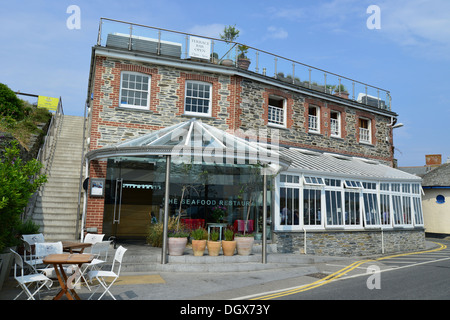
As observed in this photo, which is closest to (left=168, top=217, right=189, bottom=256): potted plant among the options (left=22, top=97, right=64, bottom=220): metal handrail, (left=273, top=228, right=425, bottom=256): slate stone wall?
(left=273, top=228, right=425, bottom=256): slate stone wall

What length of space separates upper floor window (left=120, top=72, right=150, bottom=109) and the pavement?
524cm

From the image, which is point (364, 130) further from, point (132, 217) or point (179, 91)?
point (132, 217)

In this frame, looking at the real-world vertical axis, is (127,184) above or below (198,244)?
above

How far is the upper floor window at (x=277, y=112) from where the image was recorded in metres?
15.7

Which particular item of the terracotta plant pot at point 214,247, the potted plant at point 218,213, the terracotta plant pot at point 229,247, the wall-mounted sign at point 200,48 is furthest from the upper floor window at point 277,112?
the terracotta plant pot at point 214,247

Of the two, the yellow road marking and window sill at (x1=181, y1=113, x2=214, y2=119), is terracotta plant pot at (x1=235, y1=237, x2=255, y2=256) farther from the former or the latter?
window sill at (x1=181, y1=113, x2=214, y2=119)

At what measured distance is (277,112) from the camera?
1599cm

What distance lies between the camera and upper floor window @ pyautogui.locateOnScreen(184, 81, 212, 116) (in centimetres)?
1354

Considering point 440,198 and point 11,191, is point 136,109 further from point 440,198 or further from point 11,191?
point 440,198

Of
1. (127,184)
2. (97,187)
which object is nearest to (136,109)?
(127,184)

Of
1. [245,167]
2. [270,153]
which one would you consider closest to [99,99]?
[245,167]

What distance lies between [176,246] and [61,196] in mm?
5325

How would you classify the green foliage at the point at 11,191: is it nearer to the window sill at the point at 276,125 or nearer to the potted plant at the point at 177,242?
the potted plant at the point at 177,242

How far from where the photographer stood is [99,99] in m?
12.2
